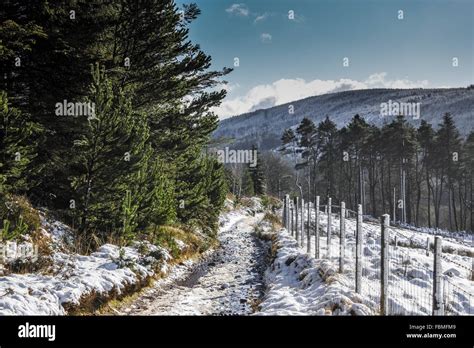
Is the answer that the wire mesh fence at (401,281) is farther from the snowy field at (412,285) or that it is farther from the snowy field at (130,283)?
the snowy field at (130,283)

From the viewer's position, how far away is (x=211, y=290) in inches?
346

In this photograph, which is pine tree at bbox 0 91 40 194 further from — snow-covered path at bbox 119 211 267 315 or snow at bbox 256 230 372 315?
snow at bbox 256 230 372 315

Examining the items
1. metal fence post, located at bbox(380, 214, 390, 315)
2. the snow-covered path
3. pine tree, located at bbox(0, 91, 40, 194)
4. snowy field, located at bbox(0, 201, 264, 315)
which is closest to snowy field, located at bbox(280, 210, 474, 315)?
metal fence post, located at bbox(380, 214, 390, 315)

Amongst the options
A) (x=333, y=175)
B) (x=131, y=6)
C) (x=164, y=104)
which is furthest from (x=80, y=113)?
(x=333, y=175)

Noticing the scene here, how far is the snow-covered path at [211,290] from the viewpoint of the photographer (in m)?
7.11

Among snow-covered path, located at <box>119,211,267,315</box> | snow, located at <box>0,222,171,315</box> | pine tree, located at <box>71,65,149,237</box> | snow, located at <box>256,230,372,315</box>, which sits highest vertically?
pine tree, located at <box>71,65,149,237</box>

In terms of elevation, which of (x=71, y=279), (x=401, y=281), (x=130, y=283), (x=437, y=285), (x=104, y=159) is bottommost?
(x=401, y=281)

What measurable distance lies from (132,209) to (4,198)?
2.96 m

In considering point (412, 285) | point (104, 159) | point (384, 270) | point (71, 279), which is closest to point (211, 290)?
point (71, 279)

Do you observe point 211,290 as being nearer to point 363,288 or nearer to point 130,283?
point 130,283

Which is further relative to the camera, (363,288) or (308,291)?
(363,288)

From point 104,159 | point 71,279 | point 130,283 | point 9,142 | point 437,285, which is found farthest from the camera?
point 104,159

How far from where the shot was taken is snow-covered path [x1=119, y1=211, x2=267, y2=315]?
7.11 meters

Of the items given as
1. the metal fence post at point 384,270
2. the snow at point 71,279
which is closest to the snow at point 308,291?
the metal fence post at point 384,270
